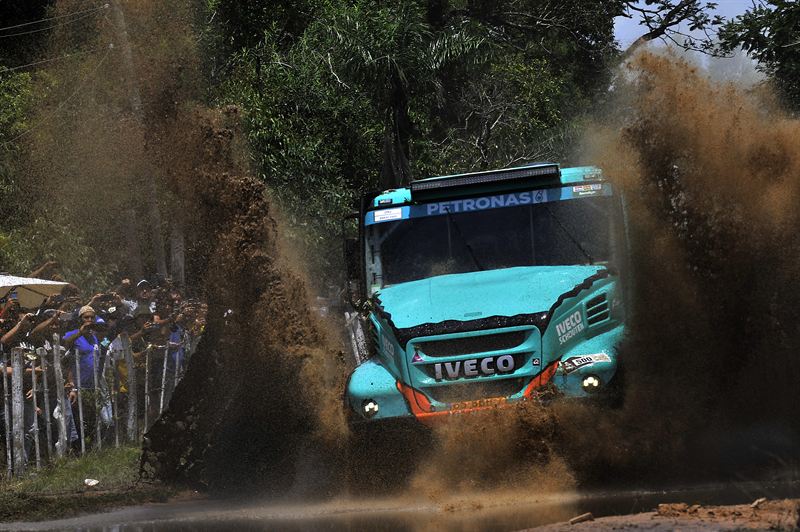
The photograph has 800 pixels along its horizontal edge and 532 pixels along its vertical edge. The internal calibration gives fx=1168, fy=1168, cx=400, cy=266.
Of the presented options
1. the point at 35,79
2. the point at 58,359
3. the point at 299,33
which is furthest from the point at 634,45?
the point at 58,359

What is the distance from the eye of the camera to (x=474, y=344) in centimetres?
900

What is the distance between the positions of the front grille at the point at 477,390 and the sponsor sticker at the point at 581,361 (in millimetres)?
344

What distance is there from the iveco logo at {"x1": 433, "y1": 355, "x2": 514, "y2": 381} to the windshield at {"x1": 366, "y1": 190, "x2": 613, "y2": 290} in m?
1.38

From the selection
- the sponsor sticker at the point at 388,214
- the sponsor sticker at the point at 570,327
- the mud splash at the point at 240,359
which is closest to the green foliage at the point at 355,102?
the mud splash at the point at 240,359

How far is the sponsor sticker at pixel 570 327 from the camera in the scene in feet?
29.5

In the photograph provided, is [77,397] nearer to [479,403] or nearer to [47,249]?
[479,403]

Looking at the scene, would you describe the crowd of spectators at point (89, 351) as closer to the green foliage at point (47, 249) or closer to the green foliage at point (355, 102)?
the green foliage at point (355, 102)

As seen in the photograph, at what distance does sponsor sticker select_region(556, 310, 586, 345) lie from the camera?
8.99 m

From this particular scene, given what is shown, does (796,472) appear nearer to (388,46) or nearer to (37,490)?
(37,490)

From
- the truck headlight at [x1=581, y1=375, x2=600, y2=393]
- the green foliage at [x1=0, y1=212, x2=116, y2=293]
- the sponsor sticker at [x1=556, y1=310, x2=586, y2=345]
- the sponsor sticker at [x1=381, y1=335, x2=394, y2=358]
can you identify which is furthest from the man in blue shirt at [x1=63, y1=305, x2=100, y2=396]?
the green foliage at [x1=0, y1=212, x2=116, y2=293]

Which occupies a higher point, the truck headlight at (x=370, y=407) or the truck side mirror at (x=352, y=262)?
the truck side mirror at (x=352, y=262)

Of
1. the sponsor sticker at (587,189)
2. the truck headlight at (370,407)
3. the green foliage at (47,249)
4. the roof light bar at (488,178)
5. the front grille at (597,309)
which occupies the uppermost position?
the green foliage at (47,249)

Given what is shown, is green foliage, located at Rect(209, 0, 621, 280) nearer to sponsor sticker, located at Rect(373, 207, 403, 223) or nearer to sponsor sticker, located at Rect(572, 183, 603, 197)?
sponsor sticker, located at Rect(373, 207, 403, 223)

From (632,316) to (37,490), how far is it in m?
5.75
